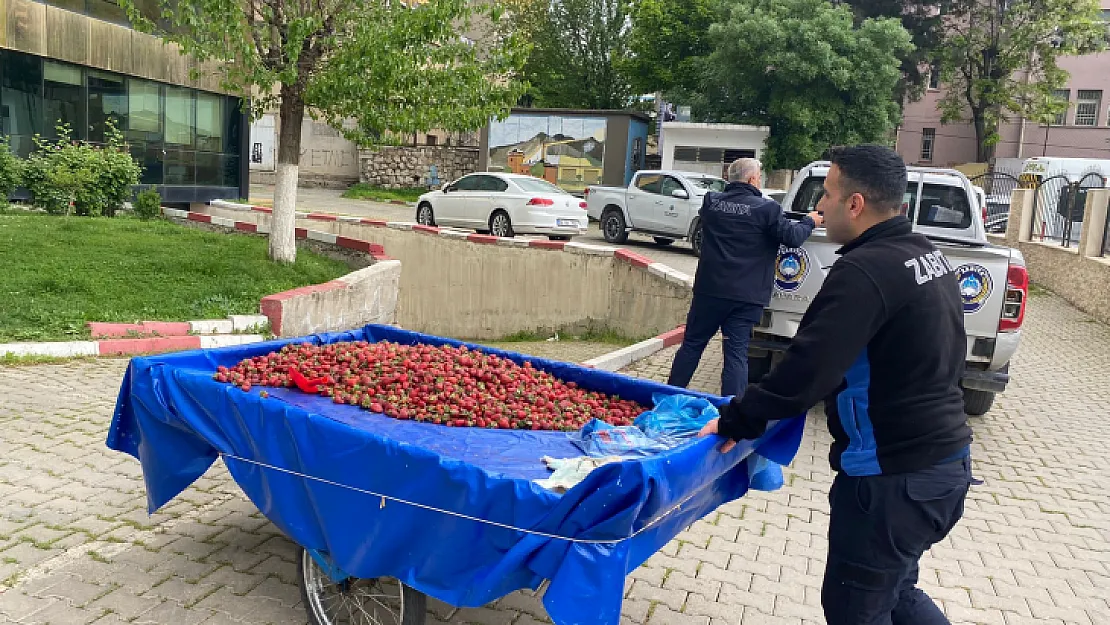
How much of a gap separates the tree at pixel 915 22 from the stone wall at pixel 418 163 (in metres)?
16.4

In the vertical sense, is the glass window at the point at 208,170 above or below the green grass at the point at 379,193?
above

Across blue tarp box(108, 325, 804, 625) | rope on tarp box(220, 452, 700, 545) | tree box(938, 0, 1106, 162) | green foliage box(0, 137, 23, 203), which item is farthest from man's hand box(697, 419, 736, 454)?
tree box(938, 0, 1106, 162)

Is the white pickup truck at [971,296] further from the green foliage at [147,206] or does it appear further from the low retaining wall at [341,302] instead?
the green foliage at [147,206]

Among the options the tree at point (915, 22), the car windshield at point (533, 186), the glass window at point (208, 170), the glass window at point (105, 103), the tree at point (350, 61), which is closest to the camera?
the tree at point (350, 61)

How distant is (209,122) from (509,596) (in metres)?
21.1

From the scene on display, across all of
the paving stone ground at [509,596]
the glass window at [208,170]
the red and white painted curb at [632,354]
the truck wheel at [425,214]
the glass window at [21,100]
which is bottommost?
the paving stone ground at [509,596]

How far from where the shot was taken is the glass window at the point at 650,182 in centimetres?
2012

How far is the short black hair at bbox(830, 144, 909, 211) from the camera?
2891 millimetres

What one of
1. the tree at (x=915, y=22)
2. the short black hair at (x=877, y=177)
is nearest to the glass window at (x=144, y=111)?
the short black hair at (x=877, y=177)

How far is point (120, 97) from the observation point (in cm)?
1969

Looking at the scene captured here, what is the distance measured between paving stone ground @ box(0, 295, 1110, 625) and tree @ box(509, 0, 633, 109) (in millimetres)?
32043

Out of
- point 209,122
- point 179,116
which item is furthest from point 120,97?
point 209,122

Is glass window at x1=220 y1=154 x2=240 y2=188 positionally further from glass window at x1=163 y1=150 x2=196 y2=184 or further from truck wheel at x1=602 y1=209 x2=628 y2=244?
truck wheel at x1=602 y1=209 x2=628 y2=244

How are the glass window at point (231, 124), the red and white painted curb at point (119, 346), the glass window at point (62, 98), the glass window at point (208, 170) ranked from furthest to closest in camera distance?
the glass window at point (231, 124), the glass window at point (208, 170), the glass window at point (62, 98), the red and white painted curb at point (119, 346)
